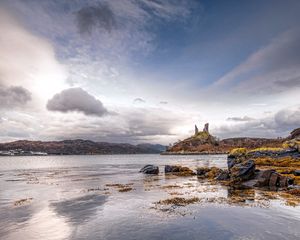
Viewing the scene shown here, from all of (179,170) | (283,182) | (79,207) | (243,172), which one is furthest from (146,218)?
(179,170)

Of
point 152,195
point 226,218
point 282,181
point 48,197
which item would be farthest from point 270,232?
point 48,197

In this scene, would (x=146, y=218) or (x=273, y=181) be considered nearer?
(x=146, y=218)

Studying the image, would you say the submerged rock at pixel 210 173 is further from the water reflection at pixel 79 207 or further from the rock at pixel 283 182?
the water reflection at pixel 79 207

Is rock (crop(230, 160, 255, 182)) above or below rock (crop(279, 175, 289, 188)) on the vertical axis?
above

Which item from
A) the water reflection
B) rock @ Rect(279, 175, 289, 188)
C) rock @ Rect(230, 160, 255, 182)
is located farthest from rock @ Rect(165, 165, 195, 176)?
the water reflection

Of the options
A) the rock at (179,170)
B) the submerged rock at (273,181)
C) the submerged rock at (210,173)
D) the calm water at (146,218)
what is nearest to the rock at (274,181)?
the submerged rock at (273,181)

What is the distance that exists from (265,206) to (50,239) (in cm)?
2423

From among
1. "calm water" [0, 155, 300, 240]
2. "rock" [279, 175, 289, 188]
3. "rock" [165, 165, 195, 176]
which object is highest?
"rock" [165, 165, 195, 176]

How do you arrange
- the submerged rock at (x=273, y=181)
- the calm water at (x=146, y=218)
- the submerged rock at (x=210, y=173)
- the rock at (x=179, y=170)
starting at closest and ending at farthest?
the calm water at (x=146, y=218)
the submerged rock at (x=273, y=181)
the submerged rock at (x=210, y=173)
the rock at (x=179, y=170)

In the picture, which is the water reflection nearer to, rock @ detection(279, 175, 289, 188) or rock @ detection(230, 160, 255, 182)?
rock @ detection(230, 160, 255, 182)

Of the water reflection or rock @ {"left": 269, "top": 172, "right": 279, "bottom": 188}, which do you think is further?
rock @ {"left": 269, "top": 172, "right": 279, "bottom": 188}

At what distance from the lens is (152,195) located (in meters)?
39.9

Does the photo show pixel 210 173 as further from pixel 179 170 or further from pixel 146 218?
pixel 146 218

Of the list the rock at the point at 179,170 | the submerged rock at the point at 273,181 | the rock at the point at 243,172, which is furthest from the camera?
the rock at the point at 179,170
